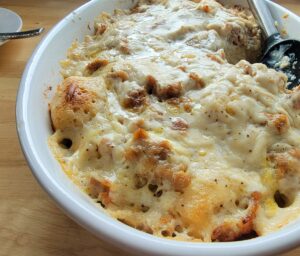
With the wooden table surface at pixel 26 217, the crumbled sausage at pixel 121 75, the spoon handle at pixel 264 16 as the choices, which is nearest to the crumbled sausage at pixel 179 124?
the crumbled sausage at pixel 121 75

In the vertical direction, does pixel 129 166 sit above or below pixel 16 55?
above

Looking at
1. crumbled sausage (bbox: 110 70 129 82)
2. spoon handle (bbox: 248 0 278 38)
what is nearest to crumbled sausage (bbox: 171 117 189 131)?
crumbled sausage (bbox: 110 70 129 82)

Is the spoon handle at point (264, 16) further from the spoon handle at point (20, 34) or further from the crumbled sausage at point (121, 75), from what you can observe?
the spoon handle at point (20, 34)

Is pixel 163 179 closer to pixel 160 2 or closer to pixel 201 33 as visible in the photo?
pixel 201 33

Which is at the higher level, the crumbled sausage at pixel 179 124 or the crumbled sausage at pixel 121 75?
the crumbled sausage at pixel 121 75

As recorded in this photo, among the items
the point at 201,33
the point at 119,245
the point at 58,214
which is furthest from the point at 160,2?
the point at 119,245

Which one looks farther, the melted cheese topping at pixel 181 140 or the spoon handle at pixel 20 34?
the spoon handle at pixel 20 34

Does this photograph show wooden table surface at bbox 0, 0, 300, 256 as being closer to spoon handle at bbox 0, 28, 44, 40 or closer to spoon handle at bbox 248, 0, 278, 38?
spoon handle at bbox 0, 28, 44, 40
